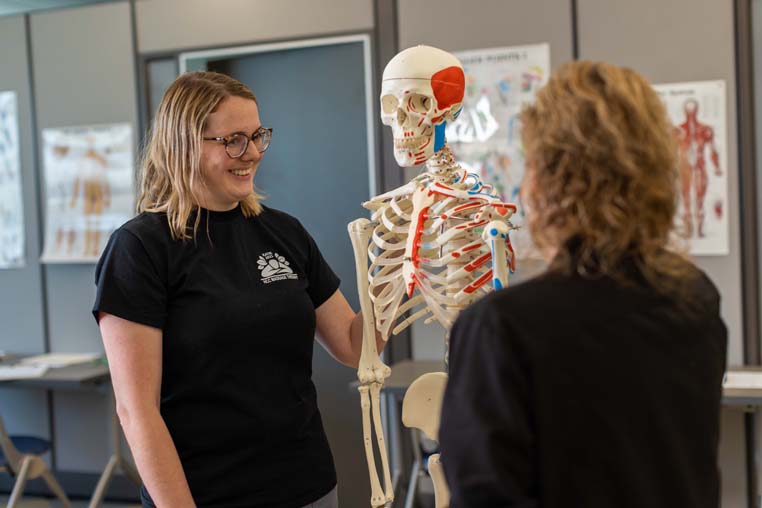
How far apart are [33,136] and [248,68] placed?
123 cm

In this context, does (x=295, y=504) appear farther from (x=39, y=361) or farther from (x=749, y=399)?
(x=39, y=361)

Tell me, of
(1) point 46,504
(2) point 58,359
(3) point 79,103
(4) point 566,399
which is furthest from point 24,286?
(4) point 566,399

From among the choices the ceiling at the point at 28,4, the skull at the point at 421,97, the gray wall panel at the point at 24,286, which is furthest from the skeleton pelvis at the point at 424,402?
the ceiling at the point at 28,4

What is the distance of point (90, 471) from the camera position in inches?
163

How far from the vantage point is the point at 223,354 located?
1472 mm

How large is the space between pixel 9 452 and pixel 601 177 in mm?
3225

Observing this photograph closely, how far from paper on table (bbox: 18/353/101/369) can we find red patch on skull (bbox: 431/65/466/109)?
109 inches

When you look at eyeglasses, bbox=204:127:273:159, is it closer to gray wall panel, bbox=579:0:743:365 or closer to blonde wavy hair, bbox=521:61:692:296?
blonde wavy hair, bbox=521:61:692:296

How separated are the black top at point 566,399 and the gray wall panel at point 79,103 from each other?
3471 mm

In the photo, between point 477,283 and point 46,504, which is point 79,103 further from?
point 477,283

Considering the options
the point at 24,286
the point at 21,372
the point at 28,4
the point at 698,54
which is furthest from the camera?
the point at 28,4

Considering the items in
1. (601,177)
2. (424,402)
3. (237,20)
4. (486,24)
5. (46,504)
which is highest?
(237,20)

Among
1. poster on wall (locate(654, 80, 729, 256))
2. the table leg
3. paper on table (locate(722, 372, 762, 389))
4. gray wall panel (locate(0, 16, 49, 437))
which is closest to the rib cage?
paper on table (locate(722, 372, 762, 389))

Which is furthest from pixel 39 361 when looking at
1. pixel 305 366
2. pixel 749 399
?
pixel 749 399
